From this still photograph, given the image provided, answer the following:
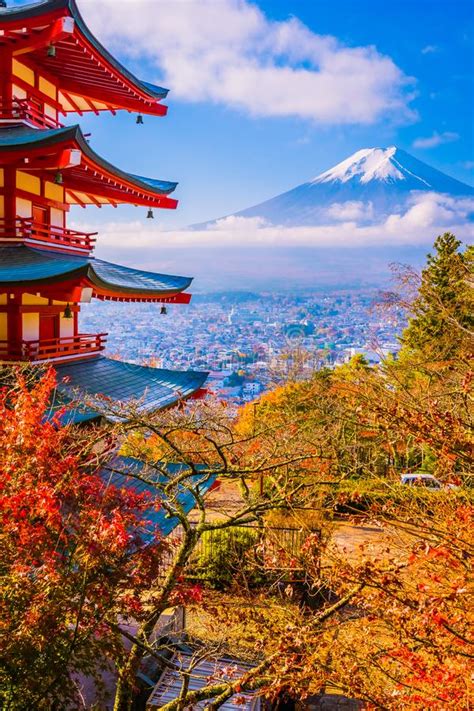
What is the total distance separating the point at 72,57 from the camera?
33.1 feet

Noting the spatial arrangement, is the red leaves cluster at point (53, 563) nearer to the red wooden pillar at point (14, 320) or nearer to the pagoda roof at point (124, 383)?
the pagoda roof at point (124, 383)

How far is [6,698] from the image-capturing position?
16.0 ft

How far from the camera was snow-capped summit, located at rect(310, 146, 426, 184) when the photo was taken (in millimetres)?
118750

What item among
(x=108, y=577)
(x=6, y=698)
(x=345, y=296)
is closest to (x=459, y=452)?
(x=108, y=577)

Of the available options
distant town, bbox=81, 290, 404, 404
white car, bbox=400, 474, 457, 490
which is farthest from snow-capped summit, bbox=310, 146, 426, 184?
white car, bbox=400, 474, 457, 490

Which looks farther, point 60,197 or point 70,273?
point 60,197

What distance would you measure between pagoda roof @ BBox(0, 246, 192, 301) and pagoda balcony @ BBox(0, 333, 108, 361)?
104cm

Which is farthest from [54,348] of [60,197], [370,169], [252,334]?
[370,169]

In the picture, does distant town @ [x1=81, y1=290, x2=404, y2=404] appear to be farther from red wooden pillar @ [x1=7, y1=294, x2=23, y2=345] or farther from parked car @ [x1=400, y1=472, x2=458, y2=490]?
red wooden pillar @ [x1=7, y1=294, x2=23, y2=345]

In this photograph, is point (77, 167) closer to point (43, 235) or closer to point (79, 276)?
point (43, 235)

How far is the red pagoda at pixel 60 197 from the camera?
27.9 feet

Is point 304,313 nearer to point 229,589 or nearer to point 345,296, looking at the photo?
point 345,296

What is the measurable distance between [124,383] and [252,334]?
179 feet

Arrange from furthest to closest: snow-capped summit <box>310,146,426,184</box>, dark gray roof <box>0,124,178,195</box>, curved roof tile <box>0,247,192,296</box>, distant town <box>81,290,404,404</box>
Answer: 1. snow-capped summit <box>310,146,426,184</box>
2. distant town <box>81,290,404,404</box>
3. dark gray roof <box>0,124,178,195</box>
4. curved roof tile <box>0,247,192,296</box>
